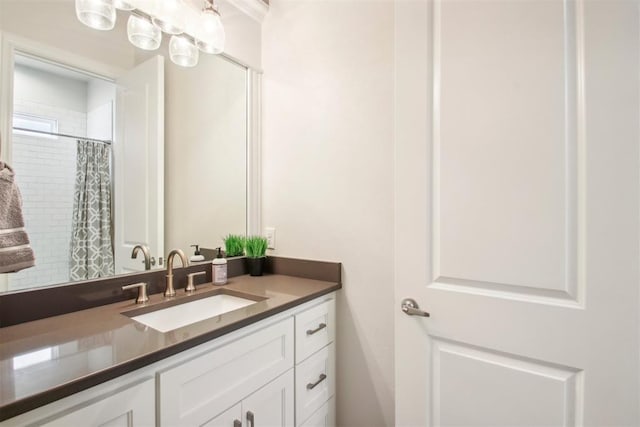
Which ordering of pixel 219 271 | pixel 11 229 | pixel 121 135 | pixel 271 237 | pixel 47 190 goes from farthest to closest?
pixel 271 237 < pixel 219 271 < pixel 121 135 < pixel 47 190 < pixel 11 229

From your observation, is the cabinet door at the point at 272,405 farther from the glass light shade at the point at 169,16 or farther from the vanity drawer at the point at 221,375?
the glass light shade at the point at 169,16

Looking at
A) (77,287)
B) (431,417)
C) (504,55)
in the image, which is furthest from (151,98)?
(431,417)

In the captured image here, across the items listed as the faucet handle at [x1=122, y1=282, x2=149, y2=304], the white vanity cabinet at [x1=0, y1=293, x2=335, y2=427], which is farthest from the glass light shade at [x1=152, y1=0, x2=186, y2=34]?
the white vanity cabinet at [x1=0, y1=293, x2=335, y2=427]

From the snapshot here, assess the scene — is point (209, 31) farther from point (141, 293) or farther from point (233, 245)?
point (141, 293)

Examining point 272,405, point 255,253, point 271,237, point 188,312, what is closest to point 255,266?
point 255,253

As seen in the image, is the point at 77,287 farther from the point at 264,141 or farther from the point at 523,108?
the point at 523,108

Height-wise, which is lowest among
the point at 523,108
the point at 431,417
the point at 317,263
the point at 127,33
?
the point at 431,417

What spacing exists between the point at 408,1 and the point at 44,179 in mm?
1419

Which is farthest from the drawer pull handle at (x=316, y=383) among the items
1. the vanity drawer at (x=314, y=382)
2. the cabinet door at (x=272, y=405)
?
the cabinet door at (x=272, y=405)

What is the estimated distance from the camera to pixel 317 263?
5.15 feet

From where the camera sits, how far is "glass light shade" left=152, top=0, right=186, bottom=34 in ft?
4.12

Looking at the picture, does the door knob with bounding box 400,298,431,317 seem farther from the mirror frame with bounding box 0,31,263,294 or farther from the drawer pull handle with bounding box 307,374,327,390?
the mirror frame with bounding box 0,31,263,294

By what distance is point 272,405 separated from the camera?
3.59ft

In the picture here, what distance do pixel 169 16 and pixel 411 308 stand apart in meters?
1.52
